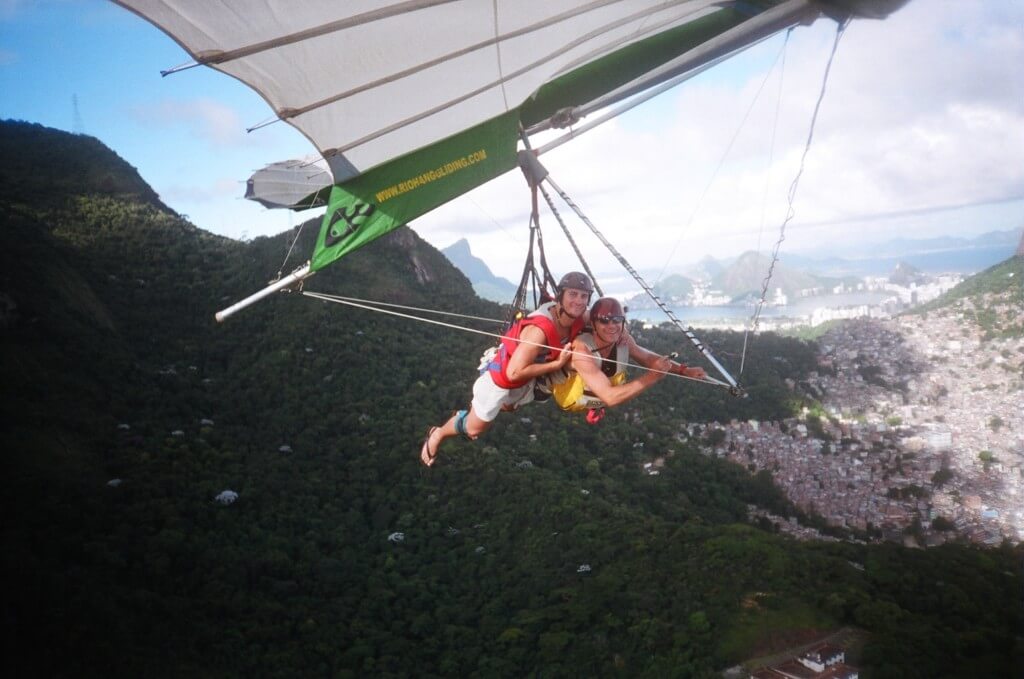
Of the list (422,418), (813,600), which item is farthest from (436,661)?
(813,600)

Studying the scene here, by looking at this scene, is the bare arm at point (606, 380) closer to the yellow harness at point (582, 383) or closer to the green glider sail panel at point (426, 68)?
the yellow harness at point (582, 383)

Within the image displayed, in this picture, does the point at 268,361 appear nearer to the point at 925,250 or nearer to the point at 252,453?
the point at 252,453

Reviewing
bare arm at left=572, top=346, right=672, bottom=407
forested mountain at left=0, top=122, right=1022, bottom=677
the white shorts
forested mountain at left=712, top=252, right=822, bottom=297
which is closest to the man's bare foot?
Result: the white shorts

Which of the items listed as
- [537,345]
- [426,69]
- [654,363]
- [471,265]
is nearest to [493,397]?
[537,345]

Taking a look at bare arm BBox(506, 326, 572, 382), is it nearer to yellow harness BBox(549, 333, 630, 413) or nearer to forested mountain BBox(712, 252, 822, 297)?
yellow harness BBox(549, 333, 630, 413)

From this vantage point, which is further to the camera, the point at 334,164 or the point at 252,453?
the point at 252,453

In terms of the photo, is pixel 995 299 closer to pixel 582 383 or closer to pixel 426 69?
pixel 582 383
